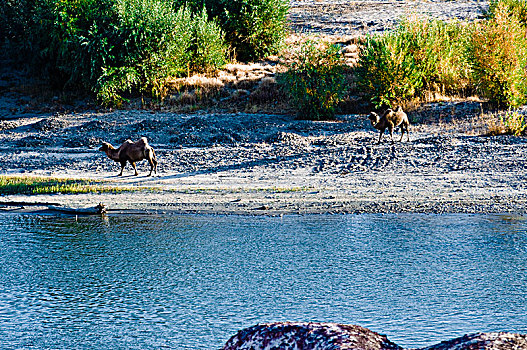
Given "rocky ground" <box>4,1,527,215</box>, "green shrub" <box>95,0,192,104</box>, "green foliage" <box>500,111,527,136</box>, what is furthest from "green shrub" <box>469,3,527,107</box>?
"green shrub" <box>95,0,192,104</box>

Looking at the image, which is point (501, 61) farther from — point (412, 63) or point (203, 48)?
point (203, 48)

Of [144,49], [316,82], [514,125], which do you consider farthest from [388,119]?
[144,49]

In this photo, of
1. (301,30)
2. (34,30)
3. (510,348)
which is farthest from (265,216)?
(301,30)

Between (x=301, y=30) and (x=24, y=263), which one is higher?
(x=301, y=30)

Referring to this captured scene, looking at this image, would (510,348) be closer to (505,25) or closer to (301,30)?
(505,25)

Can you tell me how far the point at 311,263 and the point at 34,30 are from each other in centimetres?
2235

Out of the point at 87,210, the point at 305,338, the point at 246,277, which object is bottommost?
the point at 246,277

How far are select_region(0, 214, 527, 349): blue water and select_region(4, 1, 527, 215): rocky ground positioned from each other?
960 millimetres

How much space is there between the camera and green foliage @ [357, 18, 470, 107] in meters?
24.0

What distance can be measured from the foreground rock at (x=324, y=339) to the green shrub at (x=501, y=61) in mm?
21027

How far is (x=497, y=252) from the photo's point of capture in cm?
1149

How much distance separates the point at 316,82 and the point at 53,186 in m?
11.0

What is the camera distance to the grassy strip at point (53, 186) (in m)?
16.1

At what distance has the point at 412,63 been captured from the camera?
2456 cm
